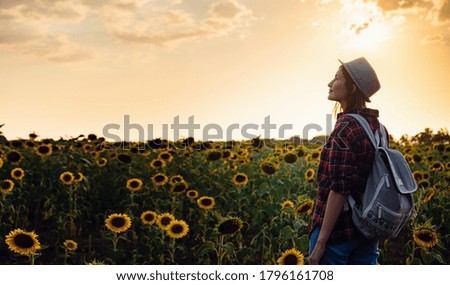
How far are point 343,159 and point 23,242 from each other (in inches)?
89.3

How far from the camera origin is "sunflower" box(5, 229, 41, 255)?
334 cm

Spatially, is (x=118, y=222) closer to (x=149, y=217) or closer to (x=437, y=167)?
(x=149, y=217)

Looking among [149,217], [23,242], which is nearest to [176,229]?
[149,217]

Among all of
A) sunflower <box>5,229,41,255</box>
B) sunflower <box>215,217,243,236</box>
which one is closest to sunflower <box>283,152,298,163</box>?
sunflower <box>215,217,243,236</box>

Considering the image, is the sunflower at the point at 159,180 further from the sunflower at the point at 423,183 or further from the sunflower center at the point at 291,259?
the sunflower at the point at 423,183

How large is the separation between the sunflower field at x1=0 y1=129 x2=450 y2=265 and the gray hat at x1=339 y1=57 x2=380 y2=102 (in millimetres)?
1673

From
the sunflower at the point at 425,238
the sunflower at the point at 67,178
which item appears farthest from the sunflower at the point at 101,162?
the sunflower at the point at 425,238

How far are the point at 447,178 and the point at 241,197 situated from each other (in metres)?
2.84

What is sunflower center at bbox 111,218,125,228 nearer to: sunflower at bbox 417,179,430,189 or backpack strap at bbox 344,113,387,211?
backpack strap at bbox 344,113,387,211

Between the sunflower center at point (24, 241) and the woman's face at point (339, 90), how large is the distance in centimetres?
222

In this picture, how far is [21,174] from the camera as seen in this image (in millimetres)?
5230

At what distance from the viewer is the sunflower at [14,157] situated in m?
5.66

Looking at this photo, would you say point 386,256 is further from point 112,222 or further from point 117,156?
point 117,156
